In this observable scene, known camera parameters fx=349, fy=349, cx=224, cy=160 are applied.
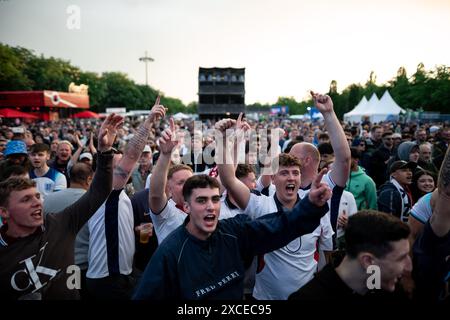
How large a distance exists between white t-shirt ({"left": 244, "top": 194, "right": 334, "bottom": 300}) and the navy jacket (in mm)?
508

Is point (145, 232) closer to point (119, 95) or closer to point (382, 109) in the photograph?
point (382, 109)

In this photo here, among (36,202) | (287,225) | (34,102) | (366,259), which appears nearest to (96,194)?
(36,202)

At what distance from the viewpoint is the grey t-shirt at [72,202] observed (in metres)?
3.28

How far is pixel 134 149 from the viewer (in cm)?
288

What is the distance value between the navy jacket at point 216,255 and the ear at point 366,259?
383mm

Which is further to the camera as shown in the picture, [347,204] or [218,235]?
[347,204]

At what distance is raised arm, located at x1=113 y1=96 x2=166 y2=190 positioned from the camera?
2875mm

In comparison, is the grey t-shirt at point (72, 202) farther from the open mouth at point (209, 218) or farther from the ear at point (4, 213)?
the open mouth at point (209, 218)

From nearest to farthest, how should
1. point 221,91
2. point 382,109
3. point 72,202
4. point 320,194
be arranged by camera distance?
point 320,194 → point 72,202 → point 382,109 → point 221,91

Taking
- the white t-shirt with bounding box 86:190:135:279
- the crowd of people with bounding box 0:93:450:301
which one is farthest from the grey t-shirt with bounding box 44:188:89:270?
the white t-shirt with bounding box 86:190:135:279

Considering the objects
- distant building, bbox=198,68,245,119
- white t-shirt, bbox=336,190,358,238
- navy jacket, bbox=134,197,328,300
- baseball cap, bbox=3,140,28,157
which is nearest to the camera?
navy jacket, bbox=134,197,328,300

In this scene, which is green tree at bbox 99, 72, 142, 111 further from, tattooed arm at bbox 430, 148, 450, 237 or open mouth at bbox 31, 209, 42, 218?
tattooed arm at bbox 430, 148, 450, 237

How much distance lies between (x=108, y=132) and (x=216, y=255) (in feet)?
4.26
